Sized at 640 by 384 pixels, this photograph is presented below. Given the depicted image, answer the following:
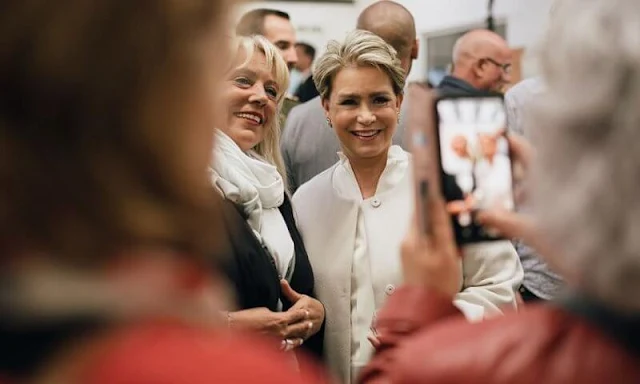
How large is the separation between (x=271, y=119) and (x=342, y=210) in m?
0.34

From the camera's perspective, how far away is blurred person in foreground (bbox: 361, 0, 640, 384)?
2.81 feet

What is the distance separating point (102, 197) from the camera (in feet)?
2.05

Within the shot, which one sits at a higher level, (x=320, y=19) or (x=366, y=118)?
(x=320, y=19)

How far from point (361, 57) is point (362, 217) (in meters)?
0.45

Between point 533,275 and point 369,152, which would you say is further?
point 533,275

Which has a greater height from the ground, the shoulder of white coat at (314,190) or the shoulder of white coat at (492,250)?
the shoulder of white coat at (314,190)

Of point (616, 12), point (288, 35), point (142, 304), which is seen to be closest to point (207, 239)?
point (142, 304)

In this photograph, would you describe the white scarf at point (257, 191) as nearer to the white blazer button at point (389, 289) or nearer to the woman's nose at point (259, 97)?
the woman's nose at point (259, 97)

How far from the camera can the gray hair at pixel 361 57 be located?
2.55 metres

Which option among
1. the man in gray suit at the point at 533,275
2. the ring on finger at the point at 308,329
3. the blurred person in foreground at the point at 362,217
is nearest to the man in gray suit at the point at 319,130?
the man in gray suit at the point at 533,275

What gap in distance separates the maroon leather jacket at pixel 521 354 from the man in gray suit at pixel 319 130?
7.07 ft

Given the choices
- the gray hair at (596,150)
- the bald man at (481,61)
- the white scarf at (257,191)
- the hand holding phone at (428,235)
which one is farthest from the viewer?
the bald man at (481,61)

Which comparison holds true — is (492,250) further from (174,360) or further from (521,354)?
(174,360)

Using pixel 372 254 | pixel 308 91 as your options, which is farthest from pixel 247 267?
pixel 308 91
